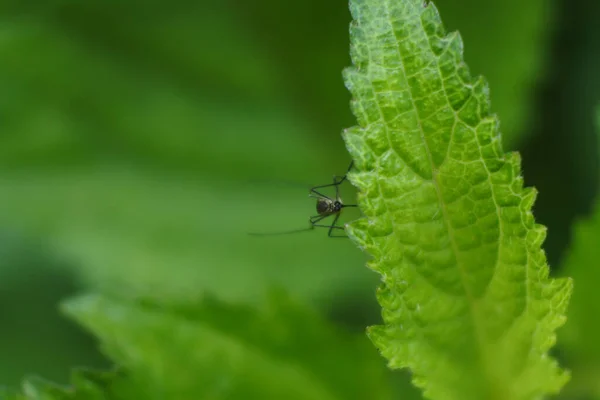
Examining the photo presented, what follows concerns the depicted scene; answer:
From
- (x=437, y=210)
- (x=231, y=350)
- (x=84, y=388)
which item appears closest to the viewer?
(x=437, y=210)

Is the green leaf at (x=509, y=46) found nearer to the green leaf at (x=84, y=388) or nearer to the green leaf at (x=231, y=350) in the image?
the green leaf at (x=231, y=350)

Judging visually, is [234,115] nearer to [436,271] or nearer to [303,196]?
[303,196]

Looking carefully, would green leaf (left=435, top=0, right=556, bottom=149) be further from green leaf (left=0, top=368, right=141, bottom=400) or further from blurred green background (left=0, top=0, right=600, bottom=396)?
green leaf (left=0, top=368, right=141, bottom=400)

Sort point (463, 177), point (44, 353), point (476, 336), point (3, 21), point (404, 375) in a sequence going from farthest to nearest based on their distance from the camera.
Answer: point (44, 353), point (3, 21), point (404, 375), point (476, 336), point (463, 177)

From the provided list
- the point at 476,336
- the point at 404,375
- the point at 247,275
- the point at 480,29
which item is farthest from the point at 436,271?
the point at 247,275

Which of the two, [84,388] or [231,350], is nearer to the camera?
[84,388]

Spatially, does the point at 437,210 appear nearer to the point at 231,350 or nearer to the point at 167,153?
the point at 231,350

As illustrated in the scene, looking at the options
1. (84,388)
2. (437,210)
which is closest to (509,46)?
(437,210)
